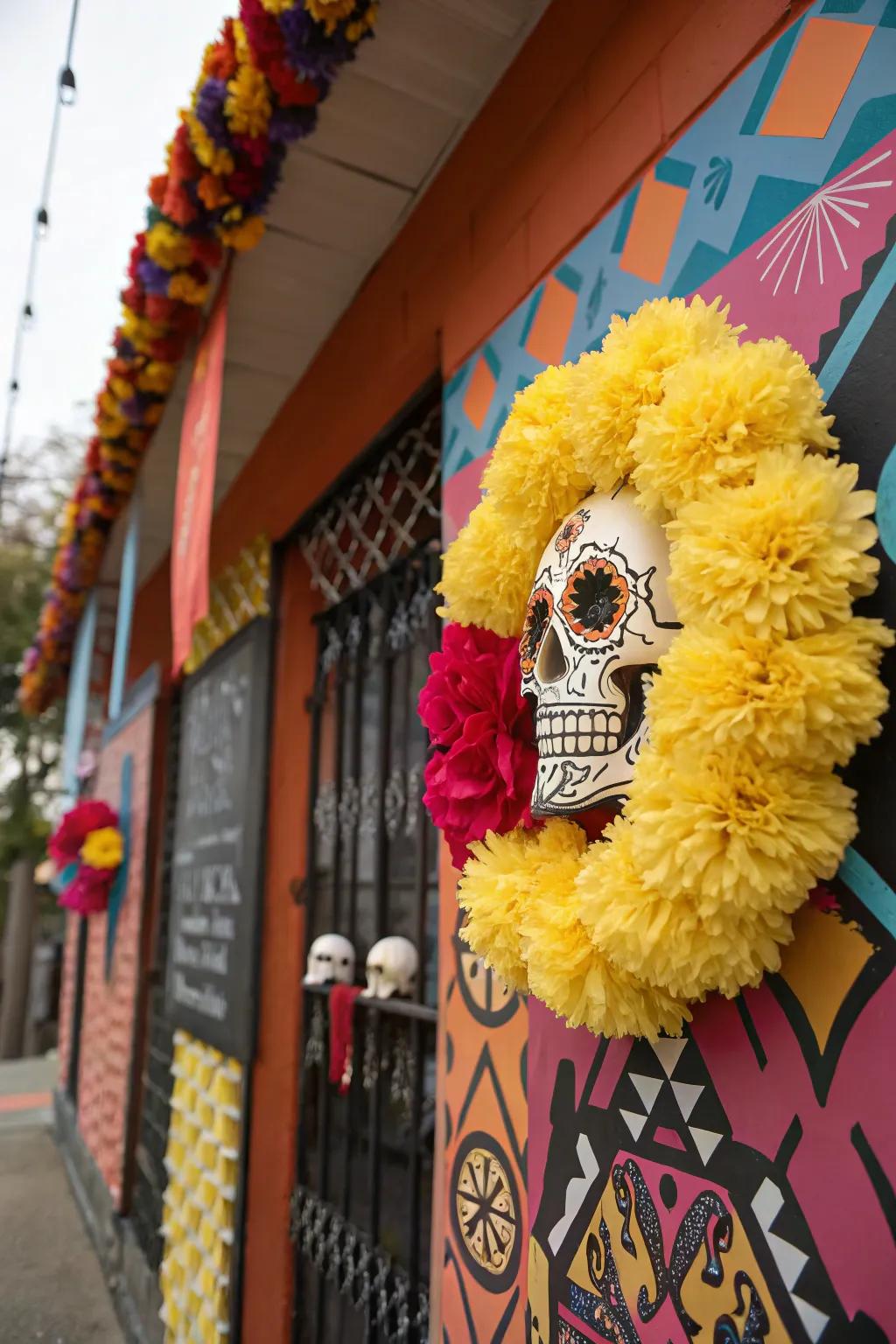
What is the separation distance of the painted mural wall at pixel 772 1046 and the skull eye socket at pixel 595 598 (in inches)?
9.7

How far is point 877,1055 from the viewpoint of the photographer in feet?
2.54

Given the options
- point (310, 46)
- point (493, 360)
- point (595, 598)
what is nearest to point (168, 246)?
point (310, 46)

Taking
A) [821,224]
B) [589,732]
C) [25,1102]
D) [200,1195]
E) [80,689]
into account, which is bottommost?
[25,1102]

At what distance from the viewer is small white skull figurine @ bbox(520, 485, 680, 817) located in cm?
89

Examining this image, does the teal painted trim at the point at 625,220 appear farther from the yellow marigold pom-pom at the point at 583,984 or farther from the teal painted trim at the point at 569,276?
the yellow marigold pom-pom at the point at 583,984

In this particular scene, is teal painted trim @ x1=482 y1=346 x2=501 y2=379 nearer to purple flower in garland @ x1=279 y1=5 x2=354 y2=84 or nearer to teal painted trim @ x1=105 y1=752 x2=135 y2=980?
purple flower in garland @ x1=279 y1=5 x2=354 y2=84

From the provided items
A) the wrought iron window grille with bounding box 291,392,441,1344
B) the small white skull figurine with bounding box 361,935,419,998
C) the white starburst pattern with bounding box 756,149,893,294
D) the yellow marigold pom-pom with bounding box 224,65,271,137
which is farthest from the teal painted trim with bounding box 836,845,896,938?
the yellow marigold pom-pom with bounding box 224,65,271,137

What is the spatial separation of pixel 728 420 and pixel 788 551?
6.0 inches

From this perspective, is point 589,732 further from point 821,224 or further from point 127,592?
point 127,592

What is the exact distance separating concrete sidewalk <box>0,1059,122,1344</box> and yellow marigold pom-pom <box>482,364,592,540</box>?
3.57m

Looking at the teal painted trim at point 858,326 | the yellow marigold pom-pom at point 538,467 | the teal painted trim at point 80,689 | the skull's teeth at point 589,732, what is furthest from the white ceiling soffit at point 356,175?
the teal painted trim at point 80,689

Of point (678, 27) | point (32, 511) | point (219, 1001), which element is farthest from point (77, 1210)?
point (32, 511)

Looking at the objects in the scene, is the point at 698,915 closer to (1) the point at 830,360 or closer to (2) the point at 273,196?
(1) the point at 830,360

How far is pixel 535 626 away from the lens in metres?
1.03
